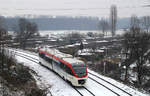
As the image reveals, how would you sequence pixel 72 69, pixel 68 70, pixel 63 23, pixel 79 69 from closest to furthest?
pixel 72 69 → pixel 79 69 → pixel 68 70 → pixel 63 23

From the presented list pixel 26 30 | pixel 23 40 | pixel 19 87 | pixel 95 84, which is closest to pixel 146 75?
pixel 95 84

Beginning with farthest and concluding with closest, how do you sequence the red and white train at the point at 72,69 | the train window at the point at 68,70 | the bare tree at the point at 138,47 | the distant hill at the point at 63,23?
the distant hill at the point at 63,23
the bare tree at the point at 138,47
the train window at the point at 68,70
the red and white train at the point at 72,69

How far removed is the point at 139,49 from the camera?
29.4 meters

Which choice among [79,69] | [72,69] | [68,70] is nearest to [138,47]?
[79,69]

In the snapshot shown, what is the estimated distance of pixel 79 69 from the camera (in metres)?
18.4

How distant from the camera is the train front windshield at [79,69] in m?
18.1

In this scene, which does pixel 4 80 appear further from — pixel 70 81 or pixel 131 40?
pixel 131 40

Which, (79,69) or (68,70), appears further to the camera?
(68,70)

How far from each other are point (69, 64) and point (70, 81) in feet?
5.40

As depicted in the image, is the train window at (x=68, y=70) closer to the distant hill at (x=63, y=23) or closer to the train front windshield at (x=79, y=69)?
the train front windshield at (x=79, y=69)

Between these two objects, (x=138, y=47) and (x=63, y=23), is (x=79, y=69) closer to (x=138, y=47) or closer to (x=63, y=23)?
(x=138, y=47)

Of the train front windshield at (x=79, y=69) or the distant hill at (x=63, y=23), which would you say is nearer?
the train front windshield at (x=79, y=69)

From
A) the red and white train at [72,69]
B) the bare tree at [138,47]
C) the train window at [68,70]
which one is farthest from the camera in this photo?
the bare tree at [138,47]

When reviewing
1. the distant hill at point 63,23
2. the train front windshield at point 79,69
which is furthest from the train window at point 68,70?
the distant hill at point 63,23
